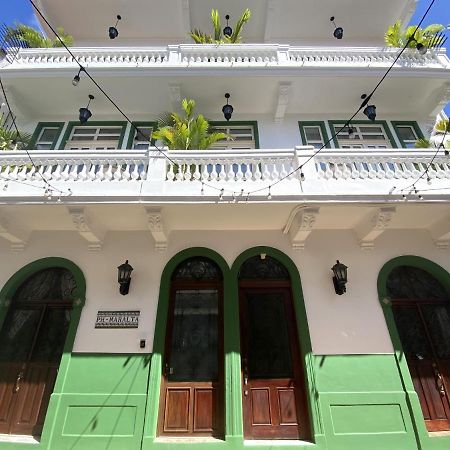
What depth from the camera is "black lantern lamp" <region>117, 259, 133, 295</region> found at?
5742 millimetres

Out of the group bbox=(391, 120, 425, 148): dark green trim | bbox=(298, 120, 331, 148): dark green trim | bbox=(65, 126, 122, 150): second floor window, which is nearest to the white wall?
bbox=(65, 126, 122, 150): second floor window

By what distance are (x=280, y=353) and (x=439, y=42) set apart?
9509mm

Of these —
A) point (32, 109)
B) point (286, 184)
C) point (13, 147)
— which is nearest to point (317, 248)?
point (286, 184)

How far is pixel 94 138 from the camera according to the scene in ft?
26.2

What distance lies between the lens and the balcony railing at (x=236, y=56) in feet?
25.2

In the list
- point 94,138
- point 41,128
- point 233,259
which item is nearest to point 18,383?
point 233,259

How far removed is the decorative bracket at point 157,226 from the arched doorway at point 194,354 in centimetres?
68

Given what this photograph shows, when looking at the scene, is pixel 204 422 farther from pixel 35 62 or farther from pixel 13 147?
pixel 35 62

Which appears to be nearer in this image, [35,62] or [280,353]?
[280,353]

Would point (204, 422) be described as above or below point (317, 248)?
below

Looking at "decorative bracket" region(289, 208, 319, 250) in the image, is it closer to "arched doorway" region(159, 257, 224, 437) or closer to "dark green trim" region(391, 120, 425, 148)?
"arched doorway" region(159, 257, 224, 437)

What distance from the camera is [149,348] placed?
5.43 m

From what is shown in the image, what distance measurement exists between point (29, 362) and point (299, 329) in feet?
17.7

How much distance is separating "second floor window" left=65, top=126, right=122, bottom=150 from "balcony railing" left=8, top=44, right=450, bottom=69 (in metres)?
1.69
